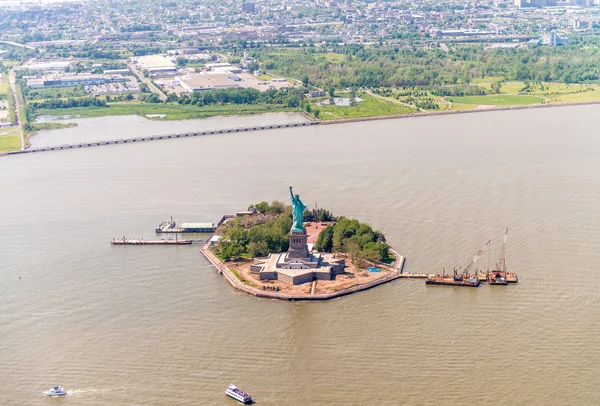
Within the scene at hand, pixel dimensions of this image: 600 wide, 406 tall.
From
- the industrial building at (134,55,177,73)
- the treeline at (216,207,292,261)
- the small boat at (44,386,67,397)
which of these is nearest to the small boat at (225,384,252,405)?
the small boat at (44,386,67,397)

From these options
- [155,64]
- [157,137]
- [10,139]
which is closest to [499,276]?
[157,137]

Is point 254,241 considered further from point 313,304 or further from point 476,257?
point 476,257

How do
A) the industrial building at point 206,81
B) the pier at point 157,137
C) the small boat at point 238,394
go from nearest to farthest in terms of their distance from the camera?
the small boat at point 238,394, the pier at point 157,137, the industrial building at point 206,81

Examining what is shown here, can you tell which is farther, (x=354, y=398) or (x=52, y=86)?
(x=52, y=86)

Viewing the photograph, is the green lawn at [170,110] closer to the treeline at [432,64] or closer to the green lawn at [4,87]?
the green lawn at [4,87]

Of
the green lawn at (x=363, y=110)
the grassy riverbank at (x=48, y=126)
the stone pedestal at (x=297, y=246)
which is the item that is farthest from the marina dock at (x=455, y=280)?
the grassy riverbank at (x=48, y=126)

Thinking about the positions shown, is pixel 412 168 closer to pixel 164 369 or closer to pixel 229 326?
pixel 229 326

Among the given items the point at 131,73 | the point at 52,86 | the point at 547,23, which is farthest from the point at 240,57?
the point at 547,23

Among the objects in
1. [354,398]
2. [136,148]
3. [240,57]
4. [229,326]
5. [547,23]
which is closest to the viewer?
[354,398]
